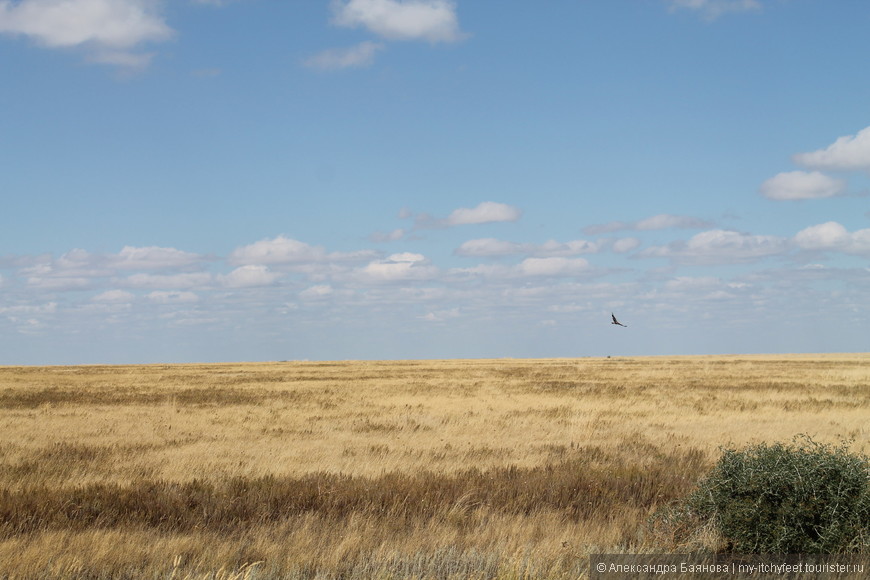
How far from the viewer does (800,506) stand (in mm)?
8039

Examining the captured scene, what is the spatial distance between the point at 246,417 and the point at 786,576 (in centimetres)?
2052

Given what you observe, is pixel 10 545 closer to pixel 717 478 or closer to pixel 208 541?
pixel 208 541

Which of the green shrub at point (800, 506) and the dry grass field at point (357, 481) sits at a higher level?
the green shrub at point (800, 506)

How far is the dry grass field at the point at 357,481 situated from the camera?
8250 mm

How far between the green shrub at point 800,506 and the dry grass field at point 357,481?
24.5 inches

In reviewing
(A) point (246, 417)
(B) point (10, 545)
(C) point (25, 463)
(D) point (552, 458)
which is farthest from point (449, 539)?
(A) point (246, 417)

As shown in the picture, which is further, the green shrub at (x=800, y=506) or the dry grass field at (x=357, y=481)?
the dry grass field at (x=357, y=481)

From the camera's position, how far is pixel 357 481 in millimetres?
12891

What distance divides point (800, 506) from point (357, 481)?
23.5ft

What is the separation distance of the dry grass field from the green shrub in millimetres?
621

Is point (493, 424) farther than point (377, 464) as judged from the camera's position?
Yes

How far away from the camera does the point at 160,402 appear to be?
32.2 metres

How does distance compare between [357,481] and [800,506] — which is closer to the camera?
[800,506]

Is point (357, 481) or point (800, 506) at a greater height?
point (800, 506)
